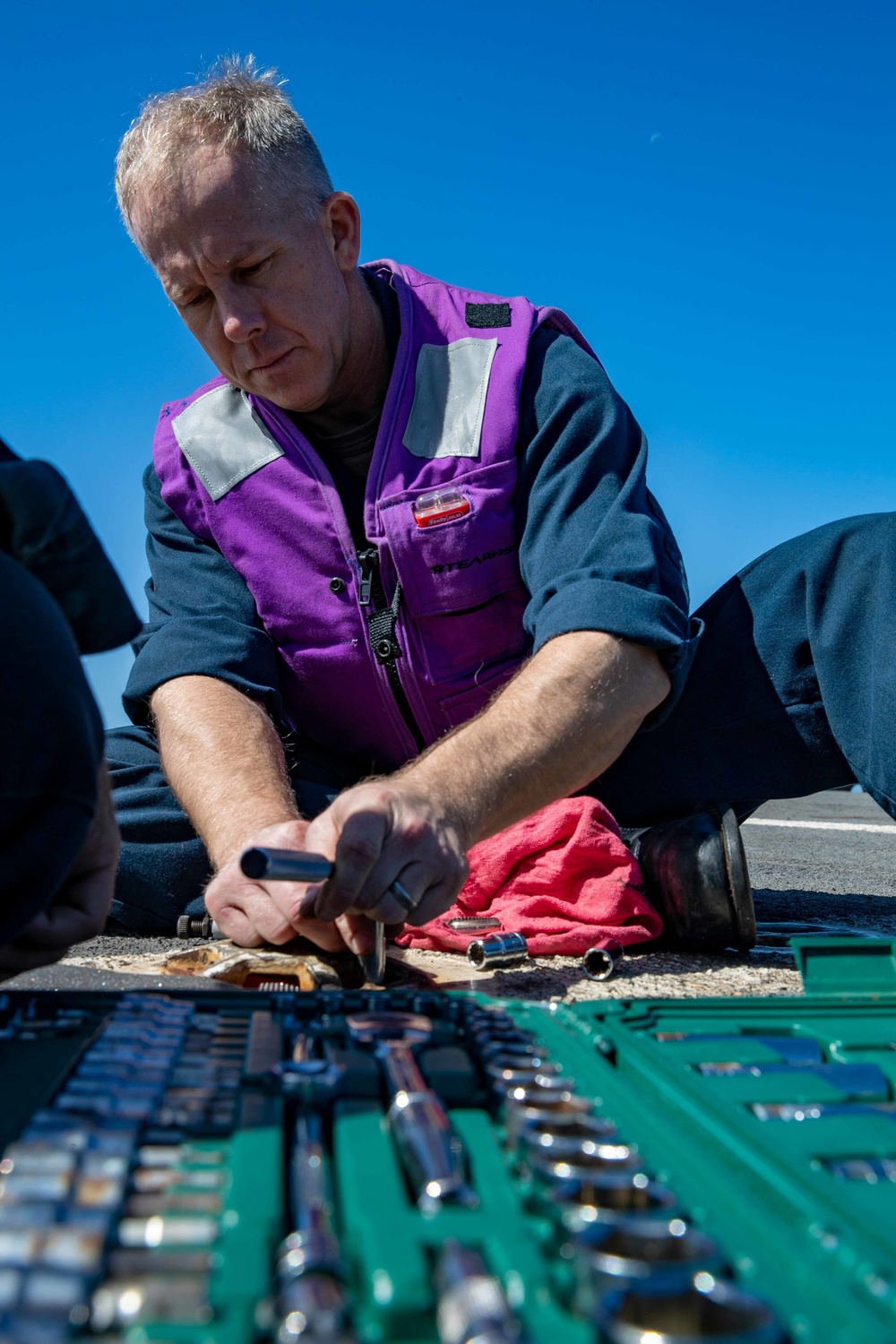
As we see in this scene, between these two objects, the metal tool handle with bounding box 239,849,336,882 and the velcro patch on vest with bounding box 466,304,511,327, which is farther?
the velcro patch on vest with bounding box 466,304,511,327

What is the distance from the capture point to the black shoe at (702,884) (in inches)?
68.0

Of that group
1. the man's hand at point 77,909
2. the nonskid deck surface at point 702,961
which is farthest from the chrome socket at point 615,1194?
the nonskid deck surface at point 702,961

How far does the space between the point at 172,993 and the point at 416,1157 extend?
0.42 metres

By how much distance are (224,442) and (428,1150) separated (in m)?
1.73

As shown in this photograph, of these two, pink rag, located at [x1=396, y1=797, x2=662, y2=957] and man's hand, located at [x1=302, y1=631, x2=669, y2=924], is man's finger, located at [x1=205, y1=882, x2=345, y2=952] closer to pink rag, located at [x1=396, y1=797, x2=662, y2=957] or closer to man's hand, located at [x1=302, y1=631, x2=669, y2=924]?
man's hand, located at [x1=302, y1=631, x2=669, y2=924]

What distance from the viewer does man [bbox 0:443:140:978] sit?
30.8 inches

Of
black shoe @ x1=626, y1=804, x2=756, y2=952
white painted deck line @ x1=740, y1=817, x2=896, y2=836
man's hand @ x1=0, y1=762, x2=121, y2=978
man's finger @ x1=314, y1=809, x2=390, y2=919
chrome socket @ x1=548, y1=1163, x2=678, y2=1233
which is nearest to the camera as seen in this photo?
chrome socket @ x1=548, y1=1163, x2=678, y2=1233

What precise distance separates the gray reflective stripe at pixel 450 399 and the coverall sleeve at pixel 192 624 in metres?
0.43

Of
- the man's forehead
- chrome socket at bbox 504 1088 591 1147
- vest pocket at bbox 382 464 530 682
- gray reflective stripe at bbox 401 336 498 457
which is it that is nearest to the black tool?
chrome socket at bbox 504 1088 591 1147

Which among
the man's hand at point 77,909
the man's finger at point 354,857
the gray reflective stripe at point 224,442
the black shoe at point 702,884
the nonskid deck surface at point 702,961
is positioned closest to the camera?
the man's hand at point 77,909

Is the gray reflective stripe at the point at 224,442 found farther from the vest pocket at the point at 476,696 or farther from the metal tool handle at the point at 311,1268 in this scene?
the metal tool handle at the point at 311,1268

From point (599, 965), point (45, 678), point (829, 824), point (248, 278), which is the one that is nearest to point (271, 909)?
point (599, 965)

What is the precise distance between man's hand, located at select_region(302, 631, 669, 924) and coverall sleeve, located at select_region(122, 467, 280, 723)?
1.93 ft

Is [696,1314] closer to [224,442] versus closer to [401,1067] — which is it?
[401,1067]
